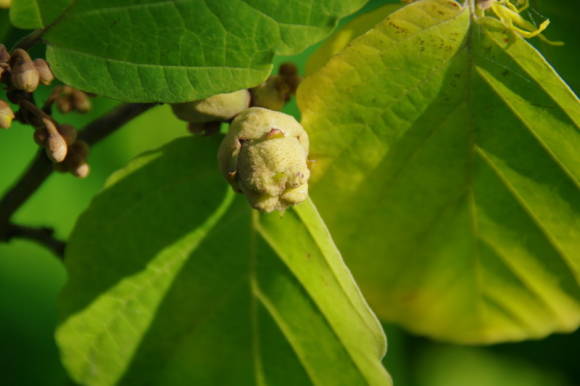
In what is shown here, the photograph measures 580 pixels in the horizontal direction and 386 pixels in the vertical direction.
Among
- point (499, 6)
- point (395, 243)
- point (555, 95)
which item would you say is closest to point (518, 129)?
point (555, 95)

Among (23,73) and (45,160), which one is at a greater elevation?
(23,73)

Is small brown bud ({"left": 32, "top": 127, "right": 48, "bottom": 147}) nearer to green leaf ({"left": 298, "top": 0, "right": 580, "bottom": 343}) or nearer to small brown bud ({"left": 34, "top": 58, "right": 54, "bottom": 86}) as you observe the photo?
small brown bud ({"left": 34, "top": 58, "right": 54, "bottom": 86})

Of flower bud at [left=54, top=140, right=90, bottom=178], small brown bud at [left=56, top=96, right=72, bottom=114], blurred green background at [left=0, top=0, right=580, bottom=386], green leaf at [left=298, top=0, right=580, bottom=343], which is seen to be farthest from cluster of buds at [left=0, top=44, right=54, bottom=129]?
blurred green background at [left=0, top=0, right=580, bottom=386]

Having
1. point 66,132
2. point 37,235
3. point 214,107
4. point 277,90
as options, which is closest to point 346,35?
point 277,90

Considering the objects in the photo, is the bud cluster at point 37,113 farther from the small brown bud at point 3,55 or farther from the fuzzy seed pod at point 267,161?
the fuzzy seed pod at point 267,161

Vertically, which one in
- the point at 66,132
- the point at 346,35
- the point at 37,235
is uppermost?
the point at 346,35

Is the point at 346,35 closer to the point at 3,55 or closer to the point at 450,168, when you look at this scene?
the point at 450,168
